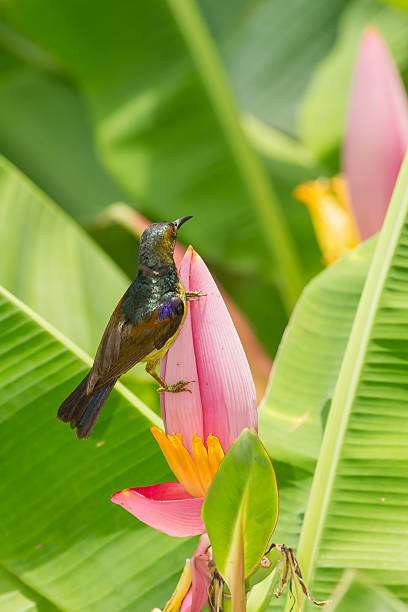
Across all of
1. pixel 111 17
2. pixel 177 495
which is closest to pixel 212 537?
pixel 177 495

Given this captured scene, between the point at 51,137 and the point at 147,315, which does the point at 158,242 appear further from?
the point at 51,137

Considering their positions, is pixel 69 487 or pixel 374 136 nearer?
pixel 69 487

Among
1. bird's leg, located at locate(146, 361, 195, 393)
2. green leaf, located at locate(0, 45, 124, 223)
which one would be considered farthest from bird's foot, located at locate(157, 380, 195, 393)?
green leaf, located at locate(0, 45, 124, 223)

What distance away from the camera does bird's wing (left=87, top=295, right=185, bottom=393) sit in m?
0.42

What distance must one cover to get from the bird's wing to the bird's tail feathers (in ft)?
0.03

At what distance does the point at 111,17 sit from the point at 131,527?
1265 mm

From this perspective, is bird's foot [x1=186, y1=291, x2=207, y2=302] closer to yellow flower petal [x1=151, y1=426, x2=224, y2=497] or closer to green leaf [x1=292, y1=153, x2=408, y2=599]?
yellow flower petal [x1=151, y1=426, x2=224, y2=497]

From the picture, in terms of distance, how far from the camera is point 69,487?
66cm

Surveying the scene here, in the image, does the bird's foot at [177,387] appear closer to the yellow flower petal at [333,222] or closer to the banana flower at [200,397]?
the banana flower at [200,397]

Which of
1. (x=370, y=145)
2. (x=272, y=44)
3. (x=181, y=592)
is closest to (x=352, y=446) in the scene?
(x=181, y=592)

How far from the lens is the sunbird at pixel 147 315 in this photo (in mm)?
417

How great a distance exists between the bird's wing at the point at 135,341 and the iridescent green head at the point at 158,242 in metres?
0.02

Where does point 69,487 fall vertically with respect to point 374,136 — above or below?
below

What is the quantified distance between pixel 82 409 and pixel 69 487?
0.81 feet
